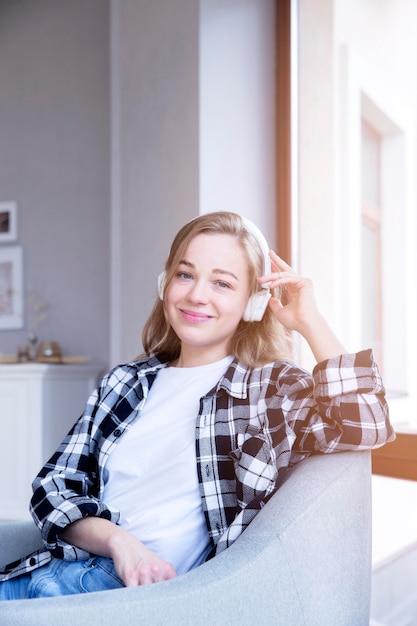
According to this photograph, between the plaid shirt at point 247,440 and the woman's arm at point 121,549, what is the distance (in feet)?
0.07

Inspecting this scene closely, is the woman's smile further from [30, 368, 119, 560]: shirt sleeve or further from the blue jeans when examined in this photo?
the blue jeans

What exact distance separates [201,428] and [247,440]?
9cm

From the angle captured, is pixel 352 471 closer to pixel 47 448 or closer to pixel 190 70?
pixel 190 70

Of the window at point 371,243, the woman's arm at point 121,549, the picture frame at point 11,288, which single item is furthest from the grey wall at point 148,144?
the woman's arm at point 121,549

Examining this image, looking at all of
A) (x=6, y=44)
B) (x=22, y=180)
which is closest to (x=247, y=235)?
(x=22, y=180)

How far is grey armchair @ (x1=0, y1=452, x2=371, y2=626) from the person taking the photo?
914 millimetres

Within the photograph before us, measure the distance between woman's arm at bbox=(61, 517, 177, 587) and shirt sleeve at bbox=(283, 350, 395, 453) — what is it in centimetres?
31

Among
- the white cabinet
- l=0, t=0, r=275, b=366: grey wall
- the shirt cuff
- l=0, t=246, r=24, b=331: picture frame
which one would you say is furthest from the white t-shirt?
l=0, t=246, r=24, b=331: picture frame

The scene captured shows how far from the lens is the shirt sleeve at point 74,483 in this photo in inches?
48.9

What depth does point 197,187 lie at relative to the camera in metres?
2.77

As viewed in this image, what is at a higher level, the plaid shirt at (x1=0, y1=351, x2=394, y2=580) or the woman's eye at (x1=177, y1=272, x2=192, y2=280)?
the woman's eye at (x1=177, y1=272, x2=192, y2=280)

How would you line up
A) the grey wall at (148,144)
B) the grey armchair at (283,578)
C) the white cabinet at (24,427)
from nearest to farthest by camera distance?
the grey armchair at (283,578) < the grey wall at (148,144) < the white cabinet at (24,427)

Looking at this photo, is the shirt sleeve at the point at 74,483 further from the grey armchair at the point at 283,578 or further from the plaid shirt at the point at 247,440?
the grey armchair at the point at 283,578

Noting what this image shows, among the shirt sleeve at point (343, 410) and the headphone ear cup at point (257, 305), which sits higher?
the headphone ear cup at point (257, 305)
